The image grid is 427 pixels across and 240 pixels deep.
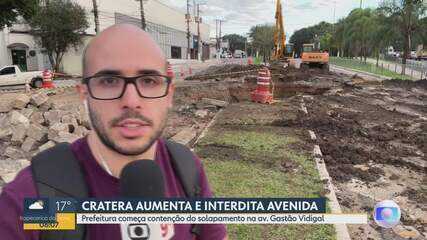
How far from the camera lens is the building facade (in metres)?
36.5

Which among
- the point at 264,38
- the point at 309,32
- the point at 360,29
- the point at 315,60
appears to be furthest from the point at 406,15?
the point at 309,32

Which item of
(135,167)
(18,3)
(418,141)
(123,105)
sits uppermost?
(18,3)

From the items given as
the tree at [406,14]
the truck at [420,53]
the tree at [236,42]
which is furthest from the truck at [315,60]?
the tree at [236,42]

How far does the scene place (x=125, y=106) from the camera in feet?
5.01

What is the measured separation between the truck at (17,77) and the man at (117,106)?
2573 centimetres

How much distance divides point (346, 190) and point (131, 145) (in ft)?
18.0

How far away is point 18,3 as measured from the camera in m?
21.5

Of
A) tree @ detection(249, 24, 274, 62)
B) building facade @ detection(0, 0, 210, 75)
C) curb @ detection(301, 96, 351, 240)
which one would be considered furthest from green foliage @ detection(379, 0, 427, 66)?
tree @ detection(249, 24, 274, 62)

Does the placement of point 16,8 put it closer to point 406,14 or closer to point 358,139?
point 358,139

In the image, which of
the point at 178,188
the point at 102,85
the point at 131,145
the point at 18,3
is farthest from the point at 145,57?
the point at 18,3

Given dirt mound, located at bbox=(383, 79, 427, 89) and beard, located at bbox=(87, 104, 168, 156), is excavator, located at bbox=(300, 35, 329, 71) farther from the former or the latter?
beard, located at bbox=(87, 104, 168, 156)

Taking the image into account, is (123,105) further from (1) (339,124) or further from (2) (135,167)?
(1) (339,124)

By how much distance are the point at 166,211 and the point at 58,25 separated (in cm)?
3781

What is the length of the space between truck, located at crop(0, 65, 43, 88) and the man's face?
25.7m
